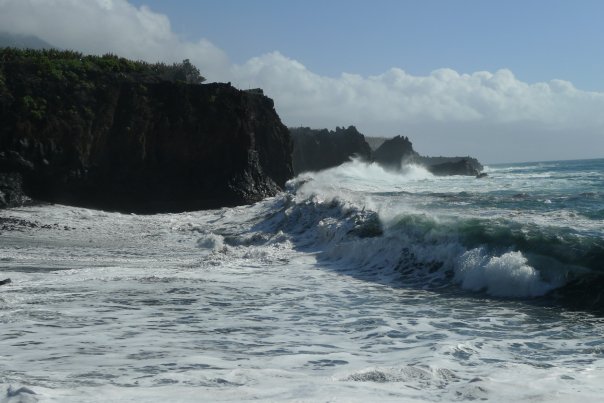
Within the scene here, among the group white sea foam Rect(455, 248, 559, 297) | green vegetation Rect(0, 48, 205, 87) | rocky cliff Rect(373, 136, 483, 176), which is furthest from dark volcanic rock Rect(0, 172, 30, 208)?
rocky cliff Rect(373, 136, 483, 176)

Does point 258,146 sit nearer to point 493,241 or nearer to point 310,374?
point 493,241

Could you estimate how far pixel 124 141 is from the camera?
85.6 ft

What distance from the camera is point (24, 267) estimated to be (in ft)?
40.6

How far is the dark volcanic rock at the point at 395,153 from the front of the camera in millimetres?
69875

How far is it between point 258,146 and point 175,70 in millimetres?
5474

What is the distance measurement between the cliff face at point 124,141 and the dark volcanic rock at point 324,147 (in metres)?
26.3

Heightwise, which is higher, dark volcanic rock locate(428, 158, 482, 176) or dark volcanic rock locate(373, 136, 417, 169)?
dark volcanic rock locate(373, 136, 417, 169)

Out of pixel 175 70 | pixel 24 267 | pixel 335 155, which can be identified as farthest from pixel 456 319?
pixel 335 155

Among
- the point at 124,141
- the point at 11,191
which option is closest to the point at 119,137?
the point at 124,141

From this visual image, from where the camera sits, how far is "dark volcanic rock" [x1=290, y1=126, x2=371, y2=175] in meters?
56.4

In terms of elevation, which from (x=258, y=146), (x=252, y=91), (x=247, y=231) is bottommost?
(x=247, y=231)

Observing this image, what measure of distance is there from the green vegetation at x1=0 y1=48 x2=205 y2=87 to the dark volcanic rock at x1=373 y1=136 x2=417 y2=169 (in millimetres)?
41558

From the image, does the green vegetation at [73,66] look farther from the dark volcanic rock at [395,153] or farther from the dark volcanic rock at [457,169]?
the dark volcanic rock at [457,169]

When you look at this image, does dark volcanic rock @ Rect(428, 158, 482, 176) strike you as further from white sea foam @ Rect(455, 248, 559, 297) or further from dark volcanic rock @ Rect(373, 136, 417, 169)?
white sea foam @ Rect(455, 248, 559, 297)
